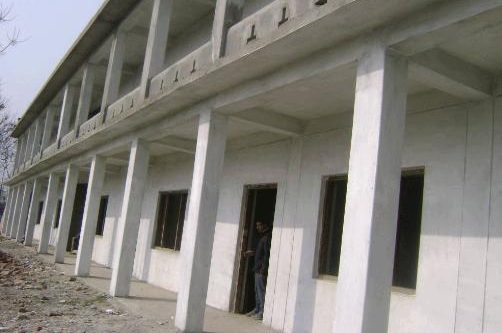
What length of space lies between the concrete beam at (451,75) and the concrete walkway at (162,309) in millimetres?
4735

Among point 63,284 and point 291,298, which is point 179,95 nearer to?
point 291,298

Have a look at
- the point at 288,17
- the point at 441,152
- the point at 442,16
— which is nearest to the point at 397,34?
the point at 442,16

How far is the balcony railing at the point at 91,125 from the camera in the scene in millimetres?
12054

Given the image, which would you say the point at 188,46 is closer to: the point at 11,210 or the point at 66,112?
the point at 66,112

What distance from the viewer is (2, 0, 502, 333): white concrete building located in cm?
446

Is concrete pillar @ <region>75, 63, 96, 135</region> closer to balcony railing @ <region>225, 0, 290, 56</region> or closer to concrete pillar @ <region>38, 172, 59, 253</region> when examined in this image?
concrete pillar @ <region>38, 172, 59, 253</region>

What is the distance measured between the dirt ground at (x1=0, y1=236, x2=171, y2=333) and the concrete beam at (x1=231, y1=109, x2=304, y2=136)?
10.9 ft

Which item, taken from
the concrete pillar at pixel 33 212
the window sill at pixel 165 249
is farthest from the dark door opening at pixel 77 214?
the window sill at pixel 165 249

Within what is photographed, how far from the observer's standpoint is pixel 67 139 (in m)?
15.5

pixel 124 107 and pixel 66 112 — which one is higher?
pixel 66 112

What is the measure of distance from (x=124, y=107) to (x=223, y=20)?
4289 mm

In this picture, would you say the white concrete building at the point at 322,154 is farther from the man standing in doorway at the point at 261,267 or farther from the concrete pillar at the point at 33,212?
the concrete pillar at the point at 33,212

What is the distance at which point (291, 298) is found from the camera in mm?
8109

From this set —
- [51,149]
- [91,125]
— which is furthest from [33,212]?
[91,125]
